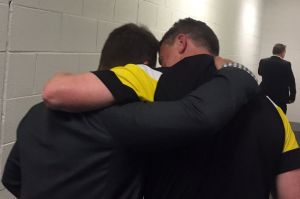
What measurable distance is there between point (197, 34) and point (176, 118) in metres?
0.49

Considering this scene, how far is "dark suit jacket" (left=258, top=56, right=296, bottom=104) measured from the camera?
18.4 ft

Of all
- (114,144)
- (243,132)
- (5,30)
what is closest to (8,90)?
(5,30)

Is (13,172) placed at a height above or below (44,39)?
below

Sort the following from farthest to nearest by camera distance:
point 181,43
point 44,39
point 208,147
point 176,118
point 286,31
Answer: point 286,31 < point 44,39 < point 181,43 < point 208,147 < point 176,118

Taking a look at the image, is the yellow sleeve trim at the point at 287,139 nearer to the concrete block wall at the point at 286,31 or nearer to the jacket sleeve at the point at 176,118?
the jacket sleeve at the point at 176,118

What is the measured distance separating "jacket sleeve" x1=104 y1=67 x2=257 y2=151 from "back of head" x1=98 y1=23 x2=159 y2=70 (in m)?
0.27

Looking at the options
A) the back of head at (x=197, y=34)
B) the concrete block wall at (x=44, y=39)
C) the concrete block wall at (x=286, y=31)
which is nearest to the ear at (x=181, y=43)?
the back of head at (x=197, y=34)

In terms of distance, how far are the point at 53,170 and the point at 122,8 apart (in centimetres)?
155

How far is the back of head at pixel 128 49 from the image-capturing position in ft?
3.89

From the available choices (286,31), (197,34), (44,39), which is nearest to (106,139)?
(197,34)

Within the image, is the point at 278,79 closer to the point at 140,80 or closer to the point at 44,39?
the point at 44,39

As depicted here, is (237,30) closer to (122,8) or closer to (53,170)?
(122,8)

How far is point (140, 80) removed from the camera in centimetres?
97

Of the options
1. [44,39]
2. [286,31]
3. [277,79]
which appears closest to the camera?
[44,39]
